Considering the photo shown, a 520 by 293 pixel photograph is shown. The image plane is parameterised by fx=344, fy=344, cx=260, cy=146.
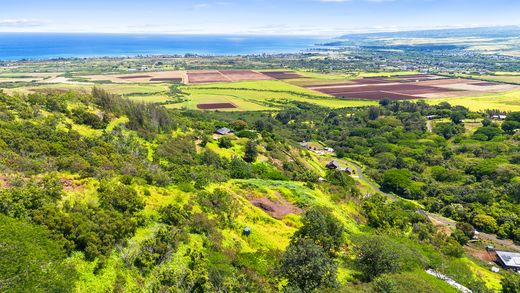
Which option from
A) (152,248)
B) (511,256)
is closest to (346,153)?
(511,256)

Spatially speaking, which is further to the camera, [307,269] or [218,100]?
[218,100]

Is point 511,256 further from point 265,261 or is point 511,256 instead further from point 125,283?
point 125,283

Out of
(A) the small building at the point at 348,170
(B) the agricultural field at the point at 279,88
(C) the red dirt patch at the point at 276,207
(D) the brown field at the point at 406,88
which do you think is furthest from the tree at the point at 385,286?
(D) the brown field at the point at 406,88

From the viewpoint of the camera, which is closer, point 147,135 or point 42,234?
point 42,234

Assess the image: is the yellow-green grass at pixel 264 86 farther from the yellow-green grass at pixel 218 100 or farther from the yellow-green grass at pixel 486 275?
the yellow-green grass at pixel 486 275

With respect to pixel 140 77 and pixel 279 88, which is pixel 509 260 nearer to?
pixel 279 88

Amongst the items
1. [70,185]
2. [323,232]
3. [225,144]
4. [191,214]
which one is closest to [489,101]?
[225,144]

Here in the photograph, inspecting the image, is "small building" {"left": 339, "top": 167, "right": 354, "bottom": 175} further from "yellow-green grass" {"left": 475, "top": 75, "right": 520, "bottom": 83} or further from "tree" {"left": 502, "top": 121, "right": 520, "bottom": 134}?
→ "yellow-green grass" {"left": 475, "top": 75, "right": 520, "bottom": 83}

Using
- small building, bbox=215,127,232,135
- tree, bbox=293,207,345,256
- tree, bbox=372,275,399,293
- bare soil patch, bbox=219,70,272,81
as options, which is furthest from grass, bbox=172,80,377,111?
tree, bbox=372,275,399,293
